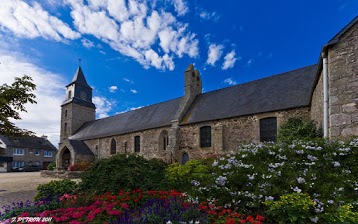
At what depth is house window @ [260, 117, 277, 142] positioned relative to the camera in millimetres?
14805

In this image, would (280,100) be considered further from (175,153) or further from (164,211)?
(164,211)

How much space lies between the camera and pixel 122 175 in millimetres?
5941

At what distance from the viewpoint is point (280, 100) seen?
15.3 metres

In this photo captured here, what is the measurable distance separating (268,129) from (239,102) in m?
3.70

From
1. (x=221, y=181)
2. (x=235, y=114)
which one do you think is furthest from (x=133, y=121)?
(x=221, y=181)

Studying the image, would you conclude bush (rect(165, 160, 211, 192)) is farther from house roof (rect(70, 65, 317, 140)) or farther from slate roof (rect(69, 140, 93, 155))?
slate roof (rect(69, 140, 93, 155))

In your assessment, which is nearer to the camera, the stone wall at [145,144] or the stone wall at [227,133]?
the stone wall at [227,133]

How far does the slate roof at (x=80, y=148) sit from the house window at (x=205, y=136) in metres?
16.5

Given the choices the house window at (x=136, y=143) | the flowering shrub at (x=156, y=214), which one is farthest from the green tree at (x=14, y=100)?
the house window at (x=136, y=143)

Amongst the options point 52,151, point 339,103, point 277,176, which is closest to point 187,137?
point 339,103

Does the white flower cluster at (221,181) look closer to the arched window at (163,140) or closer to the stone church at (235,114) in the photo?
the stone church at (235,114)

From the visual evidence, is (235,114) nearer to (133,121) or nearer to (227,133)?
(227,133)

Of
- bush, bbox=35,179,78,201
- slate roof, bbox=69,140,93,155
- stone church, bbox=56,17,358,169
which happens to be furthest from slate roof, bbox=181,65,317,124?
slate roof, bbox=69,140,93,155

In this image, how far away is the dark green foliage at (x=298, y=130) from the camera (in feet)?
34.6
